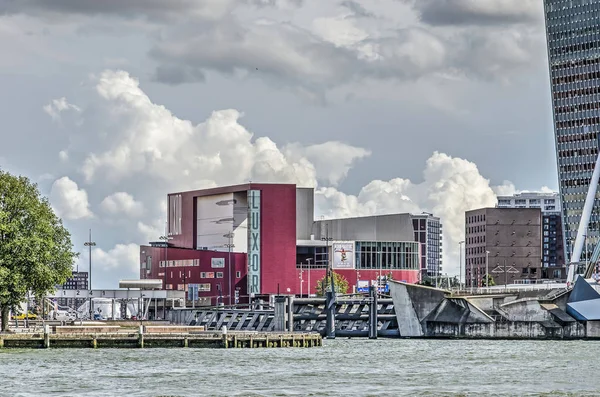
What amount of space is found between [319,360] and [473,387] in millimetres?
27411

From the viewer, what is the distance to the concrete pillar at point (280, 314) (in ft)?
506

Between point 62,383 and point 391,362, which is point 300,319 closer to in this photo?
point 391,362

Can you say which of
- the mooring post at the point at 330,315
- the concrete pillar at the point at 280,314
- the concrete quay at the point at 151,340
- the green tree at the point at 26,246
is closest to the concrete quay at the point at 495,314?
the mooring post at the point at 330,315

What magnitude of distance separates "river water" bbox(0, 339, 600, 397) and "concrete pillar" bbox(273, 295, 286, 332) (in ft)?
87.7

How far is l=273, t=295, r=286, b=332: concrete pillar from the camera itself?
154375mm

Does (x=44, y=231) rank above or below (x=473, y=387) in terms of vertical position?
above

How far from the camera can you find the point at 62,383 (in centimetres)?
8006

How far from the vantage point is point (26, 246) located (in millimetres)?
123875

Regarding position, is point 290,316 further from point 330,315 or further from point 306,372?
point 306,372

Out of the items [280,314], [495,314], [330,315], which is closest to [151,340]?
[280,314]

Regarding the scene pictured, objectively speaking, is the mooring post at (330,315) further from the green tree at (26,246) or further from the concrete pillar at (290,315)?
the green tree at (26,246)

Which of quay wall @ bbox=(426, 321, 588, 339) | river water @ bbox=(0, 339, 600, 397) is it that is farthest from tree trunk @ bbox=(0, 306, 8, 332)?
quay wall @ bbox=(426, 321, 588, 339)

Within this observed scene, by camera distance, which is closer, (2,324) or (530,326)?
(2,324)

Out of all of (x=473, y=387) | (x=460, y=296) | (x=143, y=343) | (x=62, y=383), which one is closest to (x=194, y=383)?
(x=62, y=383)
